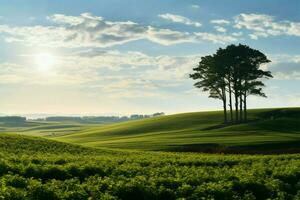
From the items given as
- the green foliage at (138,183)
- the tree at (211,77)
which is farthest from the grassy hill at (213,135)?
the green foliage at (138,183)

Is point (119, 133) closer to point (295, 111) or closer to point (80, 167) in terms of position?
point (295, 111)

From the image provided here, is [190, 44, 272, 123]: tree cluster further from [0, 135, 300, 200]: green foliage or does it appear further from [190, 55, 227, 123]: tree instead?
[0, 135, 300, 200]: green foliage

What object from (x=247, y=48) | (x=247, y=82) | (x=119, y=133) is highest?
(x=247, y=48)

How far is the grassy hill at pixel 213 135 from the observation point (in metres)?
65.4

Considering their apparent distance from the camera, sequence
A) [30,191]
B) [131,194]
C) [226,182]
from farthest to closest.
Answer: [226,182], [131,194], [30,191]

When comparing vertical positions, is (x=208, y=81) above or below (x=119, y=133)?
above

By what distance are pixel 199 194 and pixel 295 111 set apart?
3733 inches

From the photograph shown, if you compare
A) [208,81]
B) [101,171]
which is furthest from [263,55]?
[101,171]

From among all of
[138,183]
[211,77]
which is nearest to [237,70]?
[211,77]

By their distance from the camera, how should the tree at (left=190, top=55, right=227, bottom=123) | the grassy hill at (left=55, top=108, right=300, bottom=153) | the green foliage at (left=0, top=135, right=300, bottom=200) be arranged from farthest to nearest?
the tree at (left=190, top=55, right=227, bottom=123), the grassy hill at (left=55, top=108, right=300, bottom=153), the green foliage at (left=0, top=135, right=300, bottom=200)

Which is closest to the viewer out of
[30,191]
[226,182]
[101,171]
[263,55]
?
[30,191]

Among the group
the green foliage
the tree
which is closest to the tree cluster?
the tree

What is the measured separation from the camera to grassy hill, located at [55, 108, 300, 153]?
6544 centimetres

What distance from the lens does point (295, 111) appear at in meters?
112
